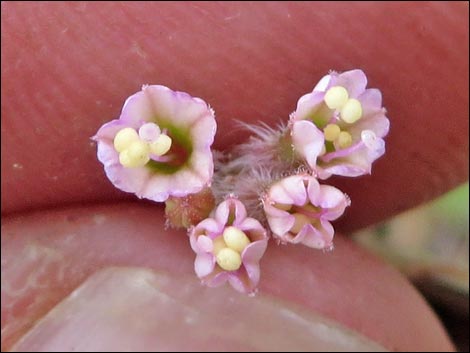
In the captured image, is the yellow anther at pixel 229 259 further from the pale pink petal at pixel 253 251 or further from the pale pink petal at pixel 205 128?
the pale pink petal at pixel 205 128

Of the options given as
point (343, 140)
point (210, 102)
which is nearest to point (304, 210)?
point (343, 140)

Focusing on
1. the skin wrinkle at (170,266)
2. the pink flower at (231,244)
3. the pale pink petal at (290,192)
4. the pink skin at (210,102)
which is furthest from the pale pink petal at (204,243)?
the skin wrinkle at (170,266)

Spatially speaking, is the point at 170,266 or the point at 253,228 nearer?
the point at 253,228

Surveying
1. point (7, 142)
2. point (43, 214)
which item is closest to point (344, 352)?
point (43, 214)

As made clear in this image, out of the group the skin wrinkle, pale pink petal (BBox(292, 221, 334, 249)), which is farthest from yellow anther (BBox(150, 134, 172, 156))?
the skin wrinkle

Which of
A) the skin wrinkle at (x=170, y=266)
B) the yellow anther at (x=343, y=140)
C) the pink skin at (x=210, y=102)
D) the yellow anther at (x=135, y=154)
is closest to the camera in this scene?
the yellow anther at (x=135, y=154)

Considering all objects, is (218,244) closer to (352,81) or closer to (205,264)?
(205,264)
